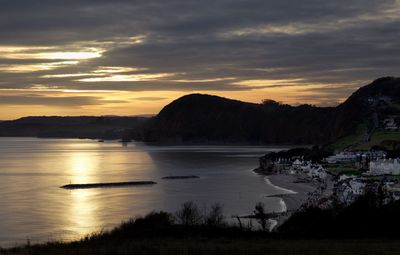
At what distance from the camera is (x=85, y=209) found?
50.2m

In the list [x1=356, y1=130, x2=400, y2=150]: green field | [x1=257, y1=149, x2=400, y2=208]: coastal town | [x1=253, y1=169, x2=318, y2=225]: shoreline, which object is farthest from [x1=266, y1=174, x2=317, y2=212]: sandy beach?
[x1=356, y1=130, x2=400, y2=150]: green field

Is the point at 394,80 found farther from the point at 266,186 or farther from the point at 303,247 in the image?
the point at 303,247

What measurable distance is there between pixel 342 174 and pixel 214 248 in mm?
56672

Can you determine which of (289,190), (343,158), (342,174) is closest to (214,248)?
(289,190)

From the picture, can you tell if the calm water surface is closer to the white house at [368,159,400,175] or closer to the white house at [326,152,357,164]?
the white house at [368,159,400,175]

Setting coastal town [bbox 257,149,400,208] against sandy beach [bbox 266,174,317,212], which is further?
sandy beach [bbox 266,174,317,212]

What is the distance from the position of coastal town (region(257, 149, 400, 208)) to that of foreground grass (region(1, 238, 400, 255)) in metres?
24.9

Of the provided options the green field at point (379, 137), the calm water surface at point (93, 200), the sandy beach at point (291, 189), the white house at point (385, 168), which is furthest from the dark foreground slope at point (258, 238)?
the green field at point (379, 137)

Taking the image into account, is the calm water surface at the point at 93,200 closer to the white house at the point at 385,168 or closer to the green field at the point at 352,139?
the white house at the point at 385,168

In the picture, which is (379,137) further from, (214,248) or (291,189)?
(214,248)

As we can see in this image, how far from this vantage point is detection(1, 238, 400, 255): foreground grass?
15.6 meters

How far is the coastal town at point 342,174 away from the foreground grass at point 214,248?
2489cm

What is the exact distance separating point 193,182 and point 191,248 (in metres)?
60.1

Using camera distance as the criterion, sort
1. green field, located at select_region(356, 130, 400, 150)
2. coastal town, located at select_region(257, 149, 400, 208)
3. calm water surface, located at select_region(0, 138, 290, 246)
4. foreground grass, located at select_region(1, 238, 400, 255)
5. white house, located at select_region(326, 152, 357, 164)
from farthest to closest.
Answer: green field, located at select_region(356, 130, 400, 150) < white house, located at select_region(326, 152, 357, 164) < coastal town, located at select_region(257, 149, 400, 208) < calm water surface, located at select_region(0, 138, 290, 246) < foreground grass, located at select_region(1, 238, 400, 255)
